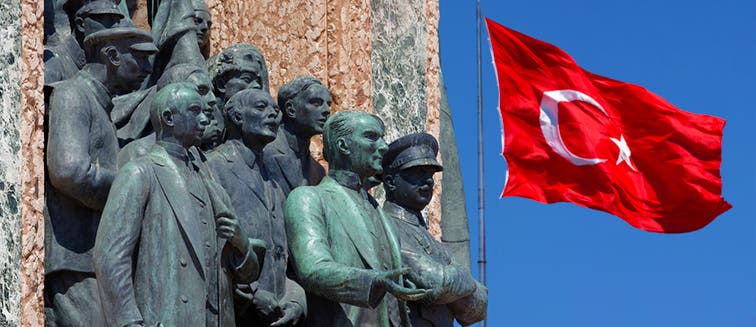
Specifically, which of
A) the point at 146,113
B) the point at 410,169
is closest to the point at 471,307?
the point at 410,169

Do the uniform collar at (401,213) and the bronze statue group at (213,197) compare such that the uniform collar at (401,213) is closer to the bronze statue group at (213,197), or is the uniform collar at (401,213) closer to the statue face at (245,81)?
the bronze statue group at (213,197)

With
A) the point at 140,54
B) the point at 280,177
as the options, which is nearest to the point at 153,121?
the point at 140,54

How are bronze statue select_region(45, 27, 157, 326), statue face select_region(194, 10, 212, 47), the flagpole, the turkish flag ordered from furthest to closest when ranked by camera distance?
the turkish flag, the flagpole, statue face select_region(194, 10, 212, 47), bronze statue select_region(45, 27, 157, 326)

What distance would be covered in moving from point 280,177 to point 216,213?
170 cm

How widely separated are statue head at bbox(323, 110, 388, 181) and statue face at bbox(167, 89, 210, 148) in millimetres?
1055

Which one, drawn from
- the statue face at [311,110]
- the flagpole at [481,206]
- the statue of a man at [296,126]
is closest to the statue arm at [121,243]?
the statue of a man at [296,126]

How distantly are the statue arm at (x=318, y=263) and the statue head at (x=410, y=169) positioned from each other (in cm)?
91

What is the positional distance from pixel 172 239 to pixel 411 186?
226 cm

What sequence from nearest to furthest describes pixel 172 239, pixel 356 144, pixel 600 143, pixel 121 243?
1. pixel 121 243
2. pixel 172 239
3. pixel 356 144
4. pixel 600 143

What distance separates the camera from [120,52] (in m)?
14.8

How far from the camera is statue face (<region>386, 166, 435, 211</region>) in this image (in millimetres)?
15875

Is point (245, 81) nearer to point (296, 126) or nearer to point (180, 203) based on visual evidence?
point (296, 126)

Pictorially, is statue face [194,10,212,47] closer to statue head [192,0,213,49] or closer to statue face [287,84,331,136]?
statue head [192,0,213,49]

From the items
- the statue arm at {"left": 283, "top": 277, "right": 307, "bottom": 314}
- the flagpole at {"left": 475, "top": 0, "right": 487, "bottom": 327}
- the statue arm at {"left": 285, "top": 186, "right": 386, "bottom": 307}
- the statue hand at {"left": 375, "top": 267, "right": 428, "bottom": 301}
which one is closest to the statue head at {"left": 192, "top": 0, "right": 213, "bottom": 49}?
the statue arm at {"left": 285, "top": 186, "right": 386, "bottom": 307}
